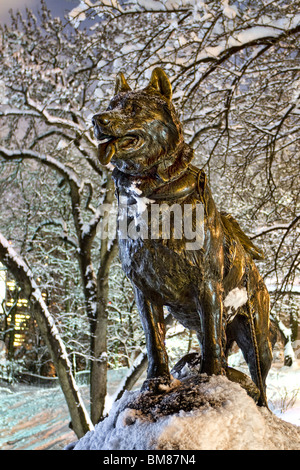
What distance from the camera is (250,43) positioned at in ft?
12.8

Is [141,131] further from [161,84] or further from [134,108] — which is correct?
[161,84]

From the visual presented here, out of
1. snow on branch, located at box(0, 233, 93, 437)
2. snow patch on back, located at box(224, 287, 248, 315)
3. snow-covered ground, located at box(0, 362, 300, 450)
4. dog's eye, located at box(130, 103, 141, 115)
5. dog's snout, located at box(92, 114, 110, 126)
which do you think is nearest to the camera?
dog's snout, located at box(92, 114, 110, 126)

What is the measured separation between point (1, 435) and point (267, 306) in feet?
36.6

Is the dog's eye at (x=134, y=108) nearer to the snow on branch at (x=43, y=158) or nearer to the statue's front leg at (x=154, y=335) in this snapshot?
the statue's front leg at (x=154, y=335)

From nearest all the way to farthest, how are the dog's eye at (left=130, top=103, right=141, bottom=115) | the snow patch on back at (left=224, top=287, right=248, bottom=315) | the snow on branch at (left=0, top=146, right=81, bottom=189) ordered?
the dog's eye at (left=130, top=103, right=141, bottom=115) → the snow patch on back at (left=224, top=287, right=248, bottom=315) → the snow on branch at (left=0, top=146, right=81, bottom=189)

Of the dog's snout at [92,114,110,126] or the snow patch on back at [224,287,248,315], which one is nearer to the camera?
the dog's snout at [92,114,110,126]

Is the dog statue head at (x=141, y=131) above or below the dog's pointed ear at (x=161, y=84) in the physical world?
below

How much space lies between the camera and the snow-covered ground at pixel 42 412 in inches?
421

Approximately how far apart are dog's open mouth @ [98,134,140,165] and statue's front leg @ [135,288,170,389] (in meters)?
0.70

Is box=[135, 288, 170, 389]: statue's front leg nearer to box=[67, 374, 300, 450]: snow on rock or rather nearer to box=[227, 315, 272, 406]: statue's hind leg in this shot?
box=[67, 374, 300, 450]: snow on rock

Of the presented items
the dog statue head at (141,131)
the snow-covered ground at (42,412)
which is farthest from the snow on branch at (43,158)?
the dog statue head at (141,131)

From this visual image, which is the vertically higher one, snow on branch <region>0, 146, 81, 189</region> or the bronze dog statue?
snow on branch <region>0, 146, 81, 189</region>

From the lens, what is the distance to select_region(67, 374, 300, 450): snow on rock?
1.52 m

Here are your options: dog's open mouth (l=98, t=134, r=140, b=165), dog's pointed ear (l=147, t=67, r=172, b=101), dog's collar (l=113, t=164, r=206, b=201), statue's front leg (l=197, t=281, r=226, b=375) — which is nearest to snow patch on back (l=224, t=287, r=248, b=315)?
statue's front leg (l=197, t=281, r=226, b=375)
